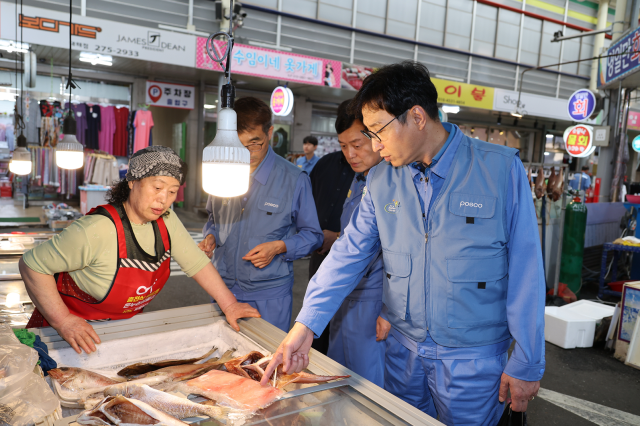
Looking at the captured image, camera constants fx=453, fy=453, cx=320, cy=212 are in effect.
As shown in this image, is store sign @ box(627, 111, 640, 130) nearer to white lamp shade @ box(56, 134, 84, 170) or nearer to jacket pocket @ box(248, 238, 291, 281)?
jacket pocket @ box(248, 238, 291, 281)

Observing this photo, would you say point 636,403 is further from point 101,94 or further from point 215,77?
point 101,94

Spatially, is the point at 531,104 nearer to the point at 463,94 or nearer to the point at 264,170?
the point at 463,94

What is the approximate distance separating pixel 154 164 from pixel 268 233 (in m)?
0.82

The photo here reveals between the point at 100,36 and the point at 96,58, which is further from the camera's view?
the point at 96,58

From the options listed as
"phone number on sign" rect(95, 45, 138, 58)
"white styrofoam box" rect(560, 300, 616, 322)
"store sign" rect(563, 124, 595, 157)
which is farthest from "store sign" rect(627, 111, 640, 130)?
"phone number on sign" rect(95, 45, 138, 58)

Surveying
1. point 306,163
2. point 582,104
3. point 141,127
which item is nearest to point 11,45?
point 141,127

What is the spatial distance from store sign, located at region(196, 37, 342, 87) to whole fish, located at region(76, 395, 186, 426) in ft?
25.9

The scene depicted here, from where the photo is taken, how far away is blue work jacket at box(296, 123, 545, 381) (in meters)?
1.47

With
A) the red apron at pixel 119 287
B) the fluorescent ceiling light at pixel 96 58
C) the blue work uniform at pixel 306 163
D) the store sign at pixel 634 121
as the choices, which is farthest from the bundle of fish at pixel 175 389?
the store sign at pixel 634 121

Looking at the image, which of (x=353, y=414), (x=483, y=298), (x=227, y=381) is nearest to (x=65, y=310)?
(x=227, y=381)

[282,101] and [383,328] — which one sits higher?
[282,101]

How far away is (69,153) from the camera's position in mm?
3568

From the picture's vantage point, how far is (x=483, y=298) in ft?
5.08

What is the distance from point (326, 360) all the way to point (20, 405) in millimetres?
Result: 880
